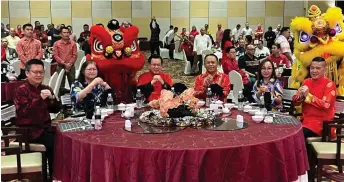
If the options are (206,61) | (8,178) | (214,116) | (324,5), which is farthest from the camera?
(324,5)

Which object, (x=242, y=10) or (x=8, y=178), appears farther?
(x=242, y=10)

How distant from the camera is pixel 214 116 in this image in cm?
363

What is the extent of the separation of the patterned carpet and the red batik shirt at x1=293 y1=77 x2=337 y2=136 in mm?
5501

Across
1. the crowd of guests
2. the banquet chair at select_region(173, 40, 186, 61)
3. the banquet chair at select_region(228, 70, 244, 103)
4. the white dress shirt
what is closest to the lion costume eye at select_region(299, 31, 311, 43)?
the banquet chair at select_region(228, 70, 244, 103)

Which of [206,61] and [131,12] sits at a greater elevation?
[131,12]

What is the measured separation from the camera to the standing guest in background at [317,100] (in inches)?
157

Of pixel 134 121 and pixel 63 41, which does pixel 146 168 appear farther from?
pixel 63 41

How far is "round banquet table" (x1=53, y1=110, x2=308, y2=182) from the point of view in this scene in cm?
285

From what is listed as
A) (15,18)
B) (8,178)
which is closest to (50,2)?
(15,18)

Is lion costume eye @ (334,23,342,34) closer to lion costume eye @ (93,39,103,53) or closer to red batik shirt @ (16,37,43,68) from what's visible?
lion costume eye @ (93,39,103,53)

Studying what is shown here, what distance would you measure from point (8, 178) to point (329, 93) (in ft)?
8.74

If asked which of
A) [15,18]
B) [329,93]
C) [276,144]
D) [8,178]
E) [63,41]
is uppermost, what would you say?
[15,18]

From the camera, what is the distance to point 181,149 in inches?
111

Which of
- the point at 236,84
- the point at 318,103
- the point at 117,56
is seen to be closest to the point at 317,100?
the point at 318,103
